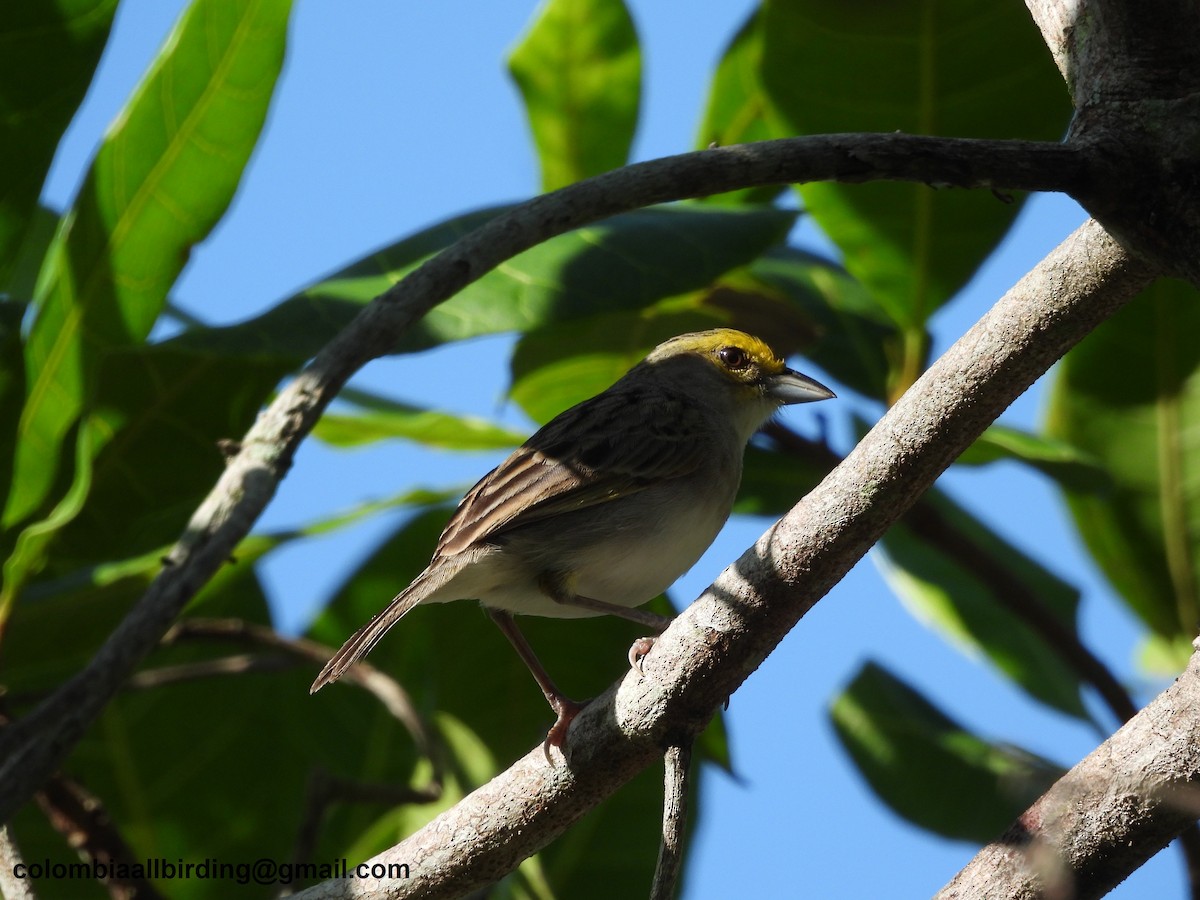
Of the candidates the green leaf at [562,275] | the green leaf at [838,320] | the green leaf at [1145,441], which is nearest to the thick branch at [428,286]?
the green leaf at [562,275]

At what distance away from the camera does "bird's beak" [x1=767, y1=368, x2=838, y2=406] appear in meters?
Result: 4.68

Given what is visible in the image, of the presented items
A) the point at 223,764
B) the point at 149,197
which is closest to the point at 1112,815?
the point at 149,197

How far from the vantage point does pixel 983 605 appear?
4852mm

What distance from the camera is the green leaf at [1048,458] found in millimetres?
4059

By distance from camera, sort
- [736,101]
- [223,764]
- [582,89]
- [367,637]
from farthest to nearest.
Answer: [582,89] → [736,101] → [223,764] → [367,637]

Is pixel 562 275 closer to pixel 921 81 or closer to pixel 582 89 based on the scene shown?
pixel 921 81

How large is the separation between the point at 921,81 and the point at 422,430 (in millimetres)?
2055

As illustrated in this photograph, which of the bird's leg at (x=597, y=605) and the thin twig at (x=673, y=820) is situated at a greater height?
the bird's leg at (x=597, y=605)

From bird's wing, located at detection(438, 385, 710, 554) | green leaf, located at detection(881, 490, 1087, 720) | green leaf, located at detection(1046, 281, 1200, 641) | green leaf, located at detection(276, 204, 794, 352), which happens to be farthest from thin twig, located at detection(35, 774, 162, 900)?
green leaf, located at detection(1046, 281, 1200, 641)

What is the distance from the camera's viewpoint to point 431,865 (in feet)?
8.30

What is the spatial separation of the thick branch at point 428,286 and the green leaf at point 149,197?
1554 mm

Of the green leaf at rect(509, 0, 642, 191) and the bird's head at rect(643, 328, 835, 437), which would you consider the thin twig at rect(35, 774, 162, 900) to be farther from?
the green leaf at rect(509, 0, 642, 191)

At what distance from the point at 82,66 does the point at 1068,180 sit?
2.91 meters

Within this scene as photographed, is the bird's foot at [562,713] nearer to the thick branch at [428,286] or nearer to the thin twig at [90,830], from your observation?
the thick branch at [428,286]
